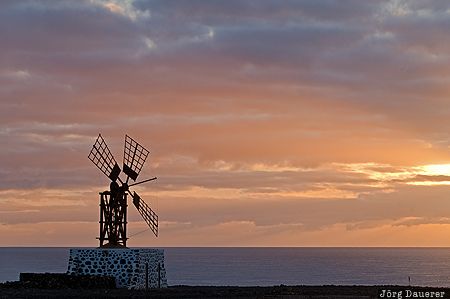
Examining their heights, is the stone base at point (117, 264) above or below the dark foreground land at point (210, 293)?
above

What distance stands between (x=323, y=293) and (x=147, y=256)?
13192 mm

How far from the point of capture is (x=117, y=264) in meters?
55.4

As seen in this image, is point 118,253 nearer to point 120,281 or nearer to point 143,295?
point 120,281

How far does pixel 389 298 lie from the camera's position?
129 feet

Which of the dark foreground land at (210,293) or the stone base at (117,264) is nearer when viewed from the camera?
the dark foreground land at (210,293)

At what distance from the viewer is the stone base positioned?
55094mm

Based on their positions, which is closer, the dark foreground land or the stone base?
the dark foreground land

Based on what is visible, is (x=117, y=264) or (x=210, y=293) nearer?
(x=210, y=293)

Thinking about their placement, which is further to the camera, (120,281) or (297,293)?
(120,281)

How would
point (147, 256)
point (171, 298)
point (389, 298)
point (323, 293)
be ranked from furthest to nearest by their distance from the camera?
point (147, 256)
point (323, 293)
point (171, 298)
point (389, 298)

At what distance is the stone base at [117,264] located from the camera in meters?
55.1

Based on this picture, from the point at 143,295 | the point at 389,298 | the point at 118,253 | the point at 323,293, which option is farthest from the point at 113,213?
the point at 389,298

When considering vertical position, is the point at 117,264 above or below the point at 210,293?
above

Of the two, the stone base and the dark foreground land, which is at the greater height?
the stone base
